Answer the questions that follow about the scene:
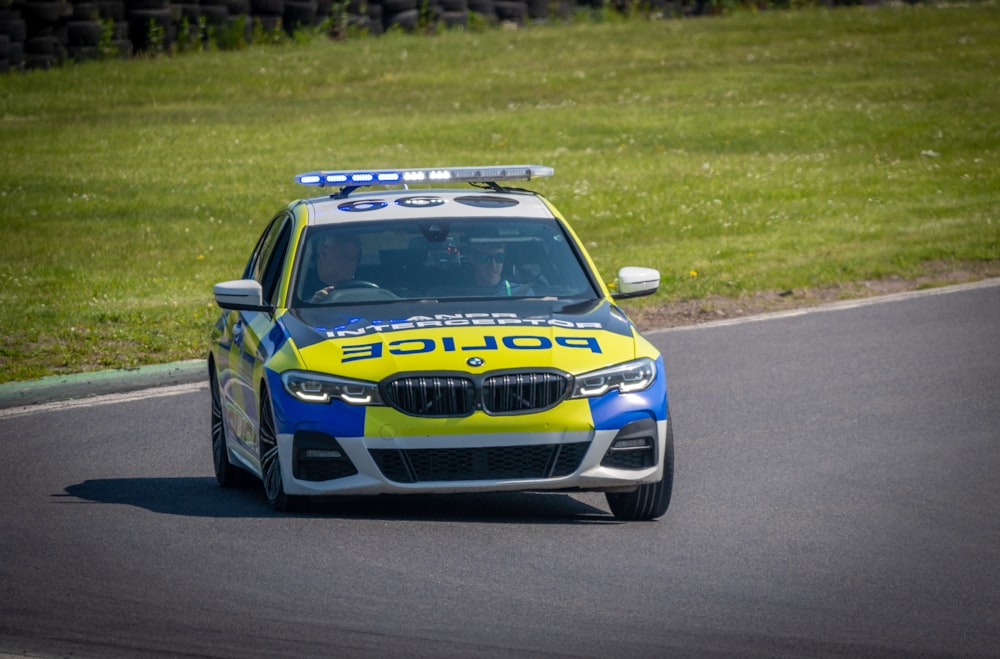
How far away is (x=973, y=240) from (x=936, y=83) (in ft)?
42.3

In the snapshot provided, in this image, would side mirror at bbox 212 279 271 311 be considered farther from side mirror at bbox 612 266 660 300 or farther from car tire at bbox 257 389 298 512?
side mirror at bbox 612 266 660 300

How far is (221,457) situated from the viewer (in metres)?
9.96

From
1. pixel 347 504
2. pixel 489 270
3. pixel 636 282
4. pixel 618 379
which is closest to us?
pixel 618 379

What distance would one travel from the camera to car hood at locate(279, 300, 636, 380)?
8.22 meters

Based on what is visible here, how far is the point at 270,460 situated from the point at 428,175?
2278 mm

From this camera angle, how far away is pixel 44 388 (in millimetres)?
13125

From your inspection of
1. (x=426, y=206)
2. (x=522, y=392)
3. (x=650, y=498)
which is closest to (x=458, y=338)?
(x=522, y=392)

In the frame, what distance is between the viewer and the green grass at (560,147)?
18.8 m

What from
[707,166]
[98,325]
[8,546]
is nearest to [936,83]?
[707,166]

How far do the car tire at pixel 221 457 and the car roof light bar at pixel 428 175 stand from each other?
1.28m

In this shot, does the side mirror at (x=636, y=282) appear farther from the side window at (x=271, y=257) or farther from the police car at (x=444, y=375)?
the side window at (x=271, y=257)

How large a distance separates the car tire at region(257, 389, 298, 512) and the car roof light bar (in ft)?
5.34

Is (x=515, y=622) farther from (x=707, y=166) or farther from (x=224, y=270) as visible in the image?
(x=707, y=166)

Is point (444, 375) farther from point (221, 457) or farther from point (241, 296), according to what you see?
point (221, 457)
